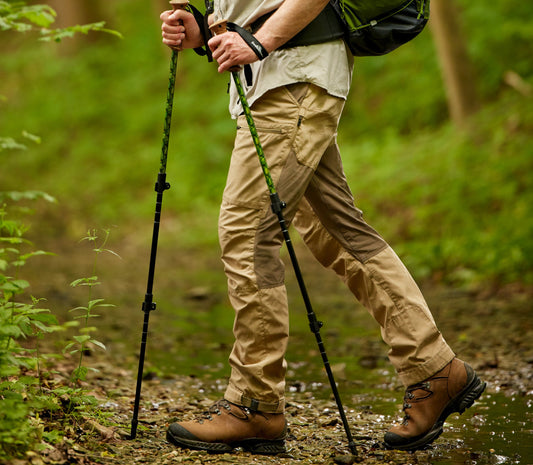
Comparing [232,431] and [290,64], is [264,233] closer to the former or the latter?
[290,64]

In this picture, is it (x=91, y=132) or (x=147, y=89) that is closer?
(x=91, y=132)

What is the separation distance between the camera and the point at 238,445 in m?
3.40

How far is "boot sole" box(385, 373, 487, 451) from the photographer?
3404 millimetres

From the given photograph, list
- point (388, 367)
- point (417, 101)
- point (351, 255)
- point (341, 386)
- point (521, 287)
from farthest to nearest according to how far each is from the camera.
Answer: point (417, 101), point (521, 287), point (388, 367), point (341, 386), point (351, 255)

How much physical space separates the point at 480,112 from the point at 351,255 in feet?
29.2

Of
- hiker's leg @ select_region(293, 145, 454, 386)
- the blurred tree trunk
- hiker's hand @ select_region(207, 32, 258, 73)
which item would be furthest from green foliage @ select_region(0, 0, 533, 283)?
hiker's hand @ select_region(207, 32, 258, 73)

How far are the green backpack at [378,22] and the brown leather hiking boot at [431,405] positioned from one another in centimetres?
157

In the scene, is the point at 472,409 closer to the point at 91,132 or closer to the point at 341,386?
the point at 341,386

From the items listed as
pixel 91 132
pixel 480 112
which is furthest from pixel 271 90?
pixel 91 132

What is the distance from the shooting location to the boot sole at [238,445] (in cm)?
334

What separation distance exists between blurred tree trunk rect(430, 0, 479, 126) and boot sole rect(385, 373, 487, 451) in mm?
8821

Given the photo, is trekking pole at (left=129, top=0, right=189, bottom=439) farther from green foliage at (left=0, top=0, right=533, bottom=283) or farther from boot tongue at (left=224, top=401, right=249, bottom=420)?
green foliage at (left=0, top=0, right=533, bottom=283)

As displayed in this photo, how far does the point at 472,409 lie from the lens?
4.12m

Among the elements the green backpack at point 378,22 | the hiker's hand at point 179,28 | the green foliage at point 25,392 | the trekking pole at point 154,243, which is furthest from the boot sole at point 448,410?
the hiker's hand at point 179,28
